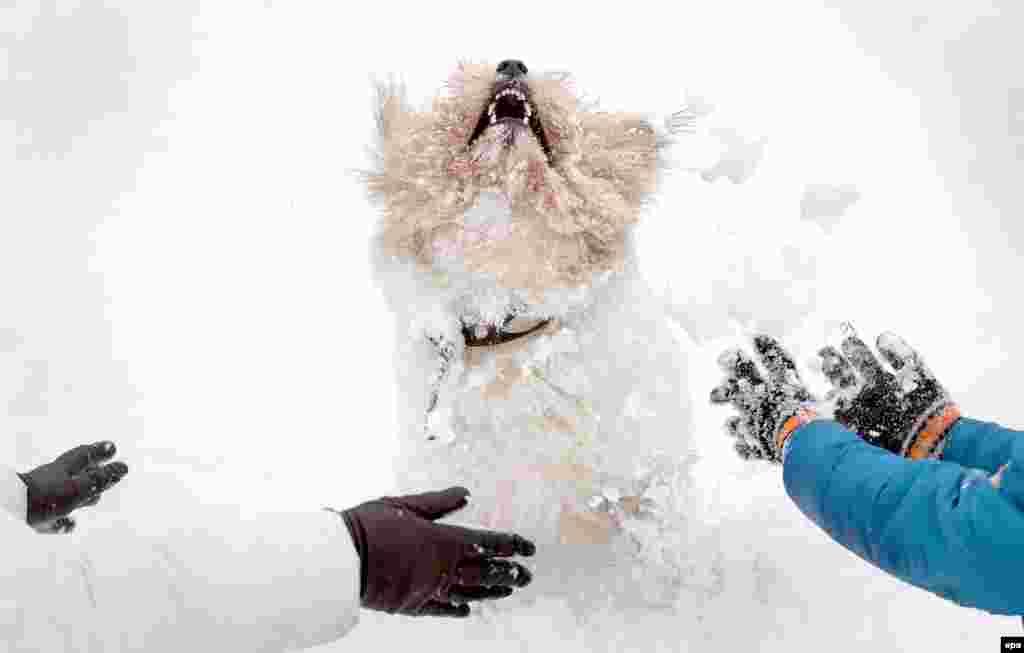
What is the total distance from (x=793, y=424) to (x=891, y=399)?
385 mm

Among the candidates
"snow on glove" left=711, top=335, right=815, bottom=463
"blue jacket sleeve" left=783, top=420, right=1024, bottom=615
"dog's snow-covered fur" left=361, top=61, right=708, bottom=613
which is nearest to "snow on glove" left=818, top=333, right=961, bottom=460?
"snow on glove" left=711, top=335, right=815, bottom=463

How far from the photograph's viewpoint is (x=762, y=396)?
6.36 ft

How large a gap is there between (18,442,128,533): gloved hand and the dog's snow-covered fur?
94 centimetres

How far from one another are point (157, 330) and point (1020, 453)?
13.7 ft

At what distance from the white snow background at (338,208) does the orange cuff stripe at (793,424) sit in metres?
0.94

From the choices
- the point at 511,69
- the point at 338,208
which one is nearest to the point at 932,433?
the point at 511,69

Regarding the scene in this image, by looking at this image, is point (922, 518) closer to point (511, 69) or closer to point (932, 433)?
point (932, 433)

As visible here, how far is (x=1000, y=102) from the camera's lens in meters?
4.08

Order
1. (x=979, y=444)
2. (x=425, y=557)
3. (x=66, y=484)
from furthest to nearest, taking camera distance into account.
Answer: (x=66, y=484) → (x=979, y=444) → (x=425, y=557)

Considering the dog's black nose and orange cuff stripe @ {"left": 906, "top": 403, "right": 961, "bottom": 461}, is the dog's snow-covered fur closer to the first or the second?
the dog's black nose

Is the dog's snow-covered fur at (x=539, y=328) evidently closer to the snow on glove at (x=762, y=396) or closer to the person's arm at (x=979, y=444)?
the snow on glove at (x=762, y=396)

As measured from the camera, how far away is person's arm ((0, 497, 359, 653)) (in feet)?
3.74

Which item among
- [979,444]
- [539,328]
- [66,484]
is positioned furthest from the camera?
[539,328]

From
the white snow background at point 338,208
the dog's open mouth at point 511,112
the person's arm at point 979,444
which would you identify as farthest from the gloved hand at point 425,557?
the white snow background at point 338,208
